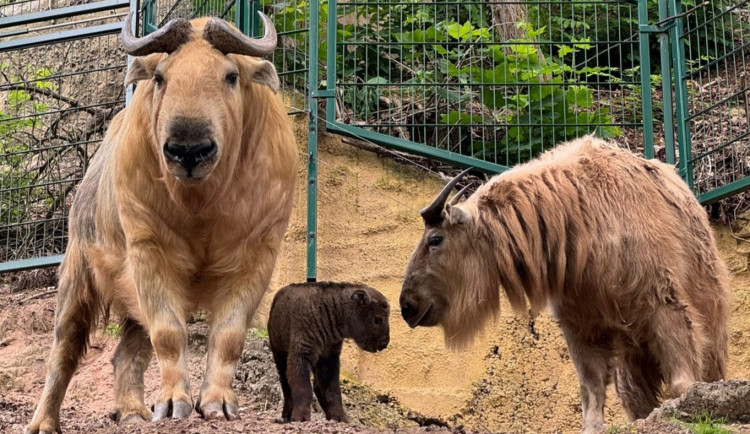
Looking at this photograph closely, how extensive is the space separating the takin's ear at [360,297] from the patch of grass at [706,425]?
243 cm

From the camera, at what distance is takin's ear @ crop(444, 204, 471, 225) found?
7578 mm

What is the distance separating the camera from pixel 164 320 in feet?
22.7

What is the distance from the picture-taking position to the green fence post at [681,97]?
10672mm

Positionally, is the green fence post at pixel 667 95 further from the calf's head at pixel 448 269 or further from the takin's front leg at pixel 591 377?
the calf's head at pixel 448 269

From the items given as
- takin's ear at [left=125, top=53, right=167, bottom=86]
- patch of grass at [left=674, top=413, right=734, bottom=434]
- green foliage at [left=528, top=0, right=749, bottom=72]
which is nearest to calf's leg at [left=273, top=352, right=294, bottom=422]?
takin's ear at [left=125, top=53, right=167, bottom=86]

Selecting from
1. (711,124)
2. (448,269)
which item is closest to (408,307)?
(448,269)

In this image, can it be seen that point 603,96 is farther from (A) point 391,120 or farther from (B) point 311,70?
(B) point 311,70

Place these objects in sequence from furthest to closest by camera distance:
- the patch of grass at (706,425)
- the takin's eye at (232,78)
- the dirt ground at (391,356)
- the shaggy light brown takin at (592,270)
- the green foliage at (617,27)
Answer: the green foliage at (617,27), the dirt ground at (391,356), the shaggy light brown takin at (592,270), the takin's eye at (232,78), the patch of grass at (706,425)

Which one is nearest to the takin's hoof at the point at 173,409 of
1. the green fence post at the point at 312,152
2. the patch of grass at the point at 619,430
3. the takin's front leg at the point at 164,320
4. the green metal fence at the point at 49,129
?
the takin's front leg at the point at 164,320

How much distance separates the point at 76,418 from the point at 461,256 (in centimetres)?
337

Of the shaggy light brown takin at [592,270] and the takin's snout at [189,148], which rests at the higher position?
the takin's snout at [189,148]

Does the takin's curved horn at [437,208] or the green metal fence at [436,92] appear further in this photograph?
the green metal fence at [436,92]

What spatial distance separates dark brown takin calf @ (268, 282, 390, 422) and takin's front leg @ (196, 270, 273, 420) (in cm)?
45

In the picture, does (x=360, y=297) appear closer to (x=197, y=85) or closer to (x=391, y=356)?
(x=197, y=85)
